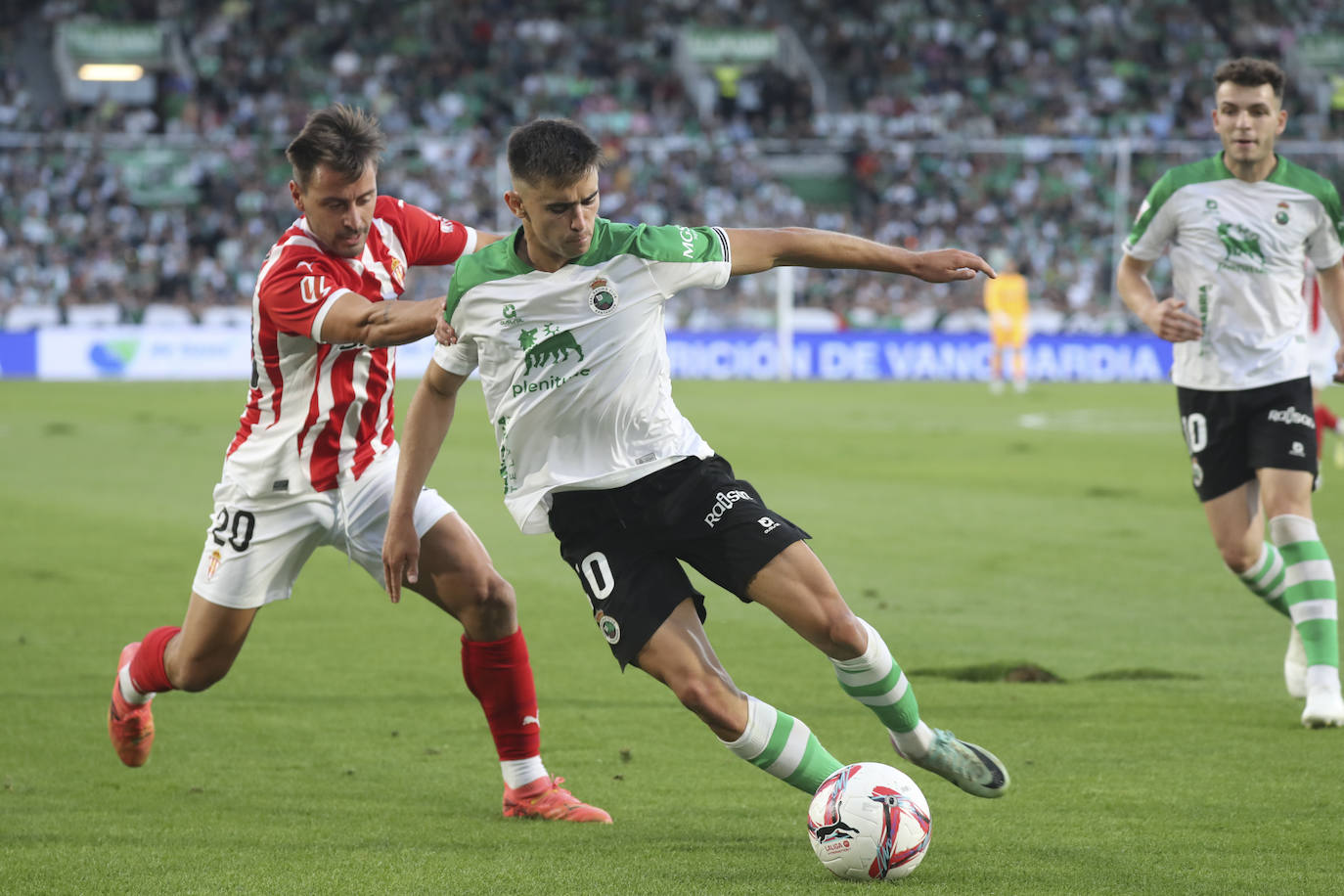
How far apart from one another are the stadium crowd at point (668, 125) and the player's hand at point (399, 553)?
24149 mm

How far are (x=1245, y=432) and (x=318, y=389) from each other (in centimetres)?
359

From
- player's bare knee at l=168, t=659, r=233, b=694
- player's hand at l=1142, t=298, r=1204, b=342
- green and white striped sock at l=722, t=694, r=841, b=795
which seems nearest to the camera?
green and white striped sock at l=722, t=694, r=841, b=795

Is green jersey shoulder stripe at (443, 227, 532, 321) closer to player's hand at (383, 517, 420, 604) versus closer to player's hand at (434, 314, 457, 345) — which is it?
player's hand at (434, 314, 457, 345)

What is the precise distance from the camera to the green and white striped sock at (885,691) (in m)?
4.39

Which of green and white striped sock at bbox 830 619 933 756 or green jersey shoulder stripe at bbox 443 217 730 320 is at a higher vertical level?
green jersey shoulder stripe at bbox 443 217 730 320

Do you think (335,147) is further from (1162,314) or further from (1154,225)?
(1154,225)

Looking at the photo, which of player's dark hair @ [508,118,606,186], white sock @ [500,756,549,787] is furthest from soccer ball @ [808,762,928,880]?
player's dark hair @ [508,118,606,186]

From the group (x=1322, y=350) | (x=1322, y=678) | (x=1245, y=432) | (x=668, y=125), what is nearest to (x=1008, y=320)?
(x=668, y=125)

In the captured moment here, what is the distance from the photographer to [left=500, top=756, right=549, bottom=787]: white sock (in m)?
5.01

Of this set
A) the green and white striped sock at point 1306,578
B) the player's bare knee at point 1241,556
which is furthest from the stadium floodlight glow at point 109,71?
the green and white striped sock at point 1306,578

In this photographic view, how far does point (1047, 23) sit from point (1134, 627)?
3344 cm

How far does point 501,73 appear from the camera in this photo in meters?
35.6

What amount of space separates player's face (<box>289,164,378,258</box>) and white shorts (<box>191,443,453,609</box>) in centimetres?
74

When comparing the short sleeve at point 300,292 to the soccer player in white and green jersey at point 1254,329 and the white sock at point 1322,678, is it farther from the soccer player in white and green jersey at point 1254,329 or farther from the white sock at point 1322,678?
the white sock at point 1322,678
